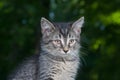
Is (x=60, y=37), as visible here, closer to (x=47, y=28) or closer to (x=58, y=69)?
(x=47, y=28)

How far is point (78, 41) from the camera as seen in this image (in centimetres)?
1236

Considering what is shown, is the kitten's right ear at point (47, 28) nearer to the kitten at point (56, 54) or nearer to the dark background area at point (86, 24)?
the kitten at point (56, 54)

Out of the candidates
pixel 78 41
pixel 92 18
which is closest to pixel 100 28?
pixel 92 18

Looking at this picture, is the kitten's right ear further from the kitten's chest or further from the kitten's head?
the kitten's chest

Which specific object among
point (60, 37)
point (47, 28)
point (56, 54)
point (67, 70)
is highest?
point (47, 28)

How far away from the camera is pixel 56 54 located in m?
12.2

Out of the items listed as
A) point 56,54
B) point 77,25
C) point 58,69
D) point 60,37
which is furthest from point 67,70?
point 77,25

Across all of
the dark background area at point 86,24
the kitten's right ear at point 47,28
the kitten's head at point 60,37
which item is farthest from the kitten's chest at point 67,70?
the dark background area at point 86,24

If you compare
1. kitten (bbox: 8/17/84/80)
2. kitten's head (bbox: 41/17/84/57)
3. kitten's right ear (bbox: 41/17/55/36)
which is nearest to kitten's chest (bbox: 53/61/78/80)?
kitten (bbox: 8/17/84/80)

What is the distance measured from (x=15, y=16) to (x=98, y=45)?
1.77 m

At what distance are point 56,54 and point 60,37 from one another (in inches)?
10.2

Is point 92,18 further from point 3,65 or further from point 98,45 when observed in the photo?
point 3,65

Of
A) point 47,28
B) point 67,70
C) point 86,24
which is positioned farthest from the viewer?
point 86,24

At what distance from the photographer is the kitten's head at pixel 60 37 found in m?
12.2
